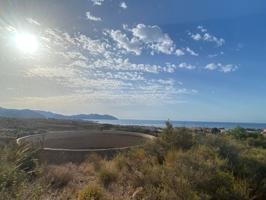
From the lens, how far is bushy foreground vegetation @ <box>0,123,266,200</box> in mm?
5723

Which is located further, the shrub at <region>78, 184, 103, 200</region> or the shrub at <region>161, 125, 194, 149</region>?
the shrub at <region>161, 125, 194, 149</region>

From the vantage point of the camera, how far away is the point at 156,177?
7.32 meters

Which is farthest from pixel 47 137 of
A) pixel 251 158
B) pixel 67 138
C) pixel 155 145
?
pixel 251 158

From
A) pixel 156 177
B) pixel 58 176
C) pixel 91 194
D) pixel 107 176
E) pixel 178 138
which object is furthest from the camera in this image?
pixel 178 138

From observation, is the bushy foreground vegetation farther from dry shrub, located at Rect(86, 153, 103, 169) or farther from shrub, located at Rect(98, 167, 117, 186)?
dry shrub, located at Rect(86, 153, 103, 169)

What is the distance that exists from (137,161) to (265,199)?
448 cm

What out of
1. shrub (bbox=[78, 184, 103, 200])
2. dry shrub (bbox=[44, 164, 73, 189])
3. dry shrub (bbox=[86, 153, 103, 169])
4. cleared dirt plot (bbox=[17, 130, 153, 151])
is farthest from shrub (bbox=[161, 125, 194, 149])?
cleared dirt plot (bbox=[17, 130, 153, 151])

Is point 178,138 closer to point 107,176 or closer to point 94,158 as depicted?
point 94,158

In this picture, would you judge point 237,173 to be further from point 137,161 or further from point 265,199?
point 137,161

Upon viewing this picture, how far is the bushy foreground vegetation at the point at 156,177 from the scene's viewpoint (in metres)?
5.72

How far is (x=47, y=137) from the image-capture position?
19953mm

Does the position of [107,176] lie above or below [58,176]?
above

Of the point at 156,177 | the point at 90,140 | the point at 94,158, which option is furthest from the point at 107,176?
the point at 90,140

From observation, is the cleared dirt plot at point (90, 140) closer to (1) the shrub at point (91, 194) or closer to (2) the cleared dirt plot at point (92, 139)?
(2) the cleared dirt plot at point (92, 139)
